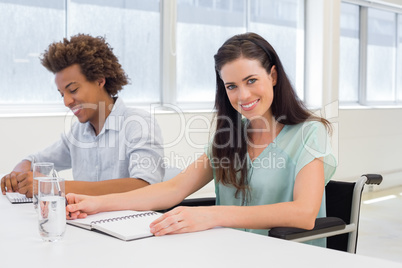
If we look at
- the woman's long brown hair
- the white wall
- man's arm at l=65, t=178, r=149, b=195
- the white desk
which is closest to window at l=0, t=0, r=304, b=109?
the white wall

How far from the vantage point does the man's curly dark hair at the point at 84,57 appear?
6.89 feet

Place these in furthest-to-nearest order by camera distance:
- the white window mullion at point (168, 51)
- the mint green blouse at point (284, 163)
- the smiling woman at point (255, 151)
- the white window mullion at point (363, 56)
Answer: the white window mullion at point (363, 56) → the white window mullion at point (168, 51) → the mint green blouse at point (284, 163) → the smiling woman at point (255, 151)

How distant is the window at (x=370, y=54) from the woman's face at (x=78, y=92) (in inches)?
182

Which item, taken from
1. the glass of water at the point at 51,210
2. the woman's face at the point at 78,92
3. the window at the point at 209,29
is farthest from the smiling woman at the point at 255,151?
the window at the point at 209,29

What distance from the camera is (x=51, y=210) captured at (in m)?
1.29

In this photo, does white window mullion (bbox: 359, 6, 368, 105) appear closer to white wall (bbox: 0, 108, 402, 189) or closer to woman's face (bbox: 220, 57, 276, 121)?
white wall (bbox: 0, 108, 402, 189)

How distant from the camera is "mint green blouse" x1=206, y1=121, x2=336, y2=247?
1.79 m

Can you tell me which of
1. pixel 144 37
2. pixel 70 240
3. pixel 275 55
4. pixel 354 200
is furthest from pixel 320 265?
pixel 144 37

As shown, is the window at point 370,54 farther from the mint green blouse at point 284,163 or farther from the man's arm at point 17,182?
the man's arm at point 17,182

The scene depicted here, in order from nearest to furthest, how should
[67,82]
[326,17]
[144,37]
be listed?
[67,82] < [144,37] < [326,17]

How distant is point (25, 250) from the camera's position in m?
1.23

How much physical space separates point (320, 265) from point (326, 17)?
4943 mm

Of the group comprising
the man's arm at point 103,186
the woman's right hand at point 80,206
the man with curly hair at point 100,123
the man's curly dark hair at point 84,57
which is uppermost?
the man's curly dark hair at point 84,57

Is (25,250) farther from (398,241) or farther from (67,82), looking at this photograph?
(398,241)
